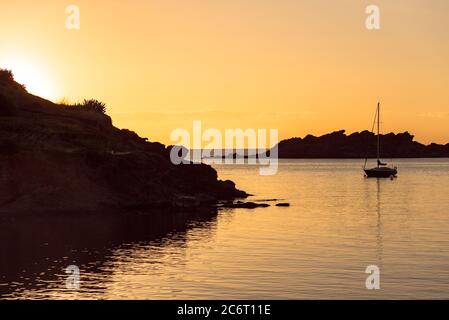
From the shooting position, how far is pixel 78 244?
54219 millimetres

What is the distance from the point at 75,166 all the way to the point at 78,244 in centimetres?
2868

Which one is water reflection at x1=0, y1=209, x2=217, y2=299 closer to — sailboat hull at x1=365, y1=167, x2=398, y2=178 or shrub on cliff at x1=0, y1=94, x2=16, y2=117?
shrub on cliff at x1=0, y1=94, x2=16, y2=117

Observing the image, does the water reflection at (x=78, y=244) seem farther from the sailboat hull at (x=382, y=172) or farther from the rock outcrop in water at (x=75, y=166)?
the sailboat hull at (x=382, y=172)

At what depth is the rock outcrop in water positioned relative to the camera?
77.3 m

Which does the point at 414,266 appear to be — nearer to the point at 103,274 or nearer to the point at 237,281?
the point at 237,281

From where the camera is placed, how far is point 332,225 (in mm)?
71938

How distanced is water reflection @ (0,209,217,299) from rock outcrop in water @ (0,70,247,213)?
529 cm

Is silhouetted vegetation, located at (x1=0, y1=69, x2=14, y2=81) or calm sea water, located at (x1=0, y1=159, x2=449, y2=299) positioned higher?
silhouetted vegetation, located at (x1=0, y1=69, x2=14, y2=81)

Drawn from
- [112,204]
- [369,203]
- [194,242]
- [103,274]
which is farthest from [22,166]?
[369,203]

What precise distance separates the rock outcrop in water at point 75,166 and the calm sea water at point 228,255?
265 inches

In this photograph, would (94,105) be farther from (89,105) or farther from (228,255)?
(228,255)

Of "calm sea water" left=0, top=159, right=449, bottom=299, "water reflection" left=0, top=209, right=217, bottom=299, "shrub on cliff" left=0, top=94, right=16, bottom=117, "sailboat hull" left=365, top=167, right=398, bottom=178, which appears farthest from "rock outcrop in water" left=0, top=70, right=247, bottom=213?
"sailboat hull" left=365, top=167, right=398, bottom=178

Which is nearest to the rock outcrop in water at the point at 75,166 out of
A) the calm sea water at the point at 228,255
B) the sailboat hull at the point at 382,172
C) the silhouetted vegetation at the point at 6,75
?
the silhouetted vegetation at the point at 6,75

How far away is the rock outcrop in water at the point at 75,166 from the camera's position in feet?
254
